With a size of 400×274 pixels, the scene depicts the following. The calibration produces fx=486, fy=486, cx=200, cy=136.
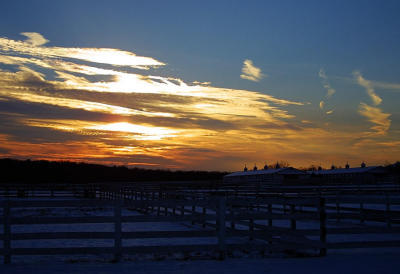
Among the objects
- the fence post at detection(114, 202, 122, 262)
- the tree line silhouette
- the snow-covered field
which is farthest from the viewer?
the tree line silhouette

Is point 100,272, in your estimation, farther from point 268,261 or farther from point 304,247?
point 304,247

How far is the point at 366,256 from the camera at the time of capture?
10.3 metres

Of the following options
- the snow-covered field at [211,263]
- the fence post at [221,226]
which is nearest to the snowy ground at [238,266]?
the snow-covered field at [211,263]

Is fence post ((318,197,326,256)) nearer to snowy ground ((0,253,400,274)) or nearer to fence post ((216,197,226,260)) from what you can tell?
snowy ground ((0,253,400,274))

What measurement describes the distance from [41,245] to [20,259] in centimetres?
211

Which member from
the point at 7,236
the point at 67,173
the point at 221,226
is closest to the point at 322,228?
the point at 221,226

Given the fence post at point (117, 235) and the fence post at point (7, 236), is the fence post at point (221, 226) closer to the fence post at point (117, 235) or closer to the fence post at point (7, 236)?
the fence post at point (117, 235)

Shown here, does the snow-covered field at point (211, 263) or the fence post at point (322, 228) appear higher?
the fence post at point (322, 228)

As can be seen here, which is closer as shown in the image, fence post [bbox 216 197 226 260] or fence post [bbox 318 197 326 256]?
fence post [bbox 216 197 226 260]

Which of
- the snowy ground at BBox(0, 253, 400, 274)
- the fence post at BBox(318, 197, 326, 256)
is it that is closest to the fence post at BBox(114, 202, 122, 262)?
the snowy ground at BBox(0, 253, 400, 274)

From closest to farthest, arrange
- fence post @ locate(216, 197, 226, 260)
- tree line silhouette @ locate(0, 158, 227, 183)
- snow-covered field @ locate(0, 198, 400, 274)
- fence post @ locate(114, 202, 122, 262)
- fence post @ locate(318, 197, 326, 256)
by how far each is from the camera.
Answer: snow-covered field @ locate(0, 198, 400, 274) → fence post @ locate(114, 202, 122, 262) → fence post @ locate(216, 197, 226, 260) → fence post @ locate(318, 197, 326, 256) → tree line silhouette @ locate(0, 158, 227, 183)

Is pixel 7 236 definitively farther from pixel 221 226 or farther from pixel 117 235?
pixel 221 226

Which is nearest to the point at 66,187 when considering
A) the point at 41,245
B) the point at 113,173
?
the point at 41,245

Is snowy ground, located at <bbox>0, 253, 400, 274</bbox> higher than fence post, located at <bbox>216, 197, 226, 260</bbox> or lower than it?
lower
